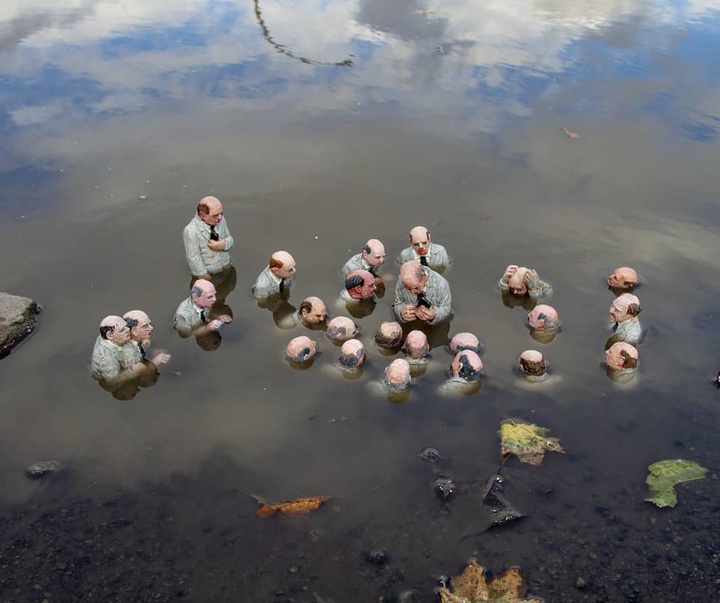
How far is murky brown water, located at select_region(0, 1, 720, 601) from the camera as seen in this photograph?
8.52 metres

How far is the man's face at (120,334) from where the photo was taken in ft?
30.7

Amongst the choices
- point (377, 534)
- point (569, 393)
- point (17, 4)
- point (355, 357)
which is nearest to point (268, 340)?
point (355, 357)

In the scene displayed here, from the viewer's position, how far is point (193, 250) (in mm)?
11656

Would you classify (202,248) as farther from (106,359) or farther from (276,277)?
(106,359)

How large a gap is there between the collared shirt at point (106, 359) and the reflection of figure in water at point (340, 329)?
3.29 metres

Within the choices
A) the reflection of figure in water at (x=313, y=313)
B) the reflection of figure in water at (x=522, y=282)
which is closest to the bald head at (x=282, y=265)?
the reflection of figure in water at (x=313, y=313)

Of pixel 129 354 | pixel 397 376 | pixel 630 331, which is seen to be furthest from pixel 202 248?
pixel 630 331

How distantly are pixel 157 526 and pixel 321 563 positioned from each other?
2.05m

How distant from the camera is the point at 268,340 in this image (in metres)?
10.8

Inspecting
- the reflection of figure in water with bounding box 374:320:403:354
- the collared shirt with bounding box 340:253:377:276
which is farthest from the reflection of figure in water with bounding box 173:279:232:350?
the reflection of figure in water with bounding box 374:320:403:354

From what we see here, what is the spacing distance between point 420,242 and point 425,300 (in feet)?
3.44

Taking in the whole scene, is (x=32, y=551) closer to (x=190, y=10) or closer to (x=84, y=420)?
(x=84, y=420)

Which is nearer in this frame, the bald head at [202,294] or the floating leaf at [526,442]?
the floating leaf at [526,442]

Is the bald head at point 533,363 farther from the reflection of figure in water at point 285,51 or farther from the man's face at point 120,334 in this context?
the reflection of figure in water at point 285,51
